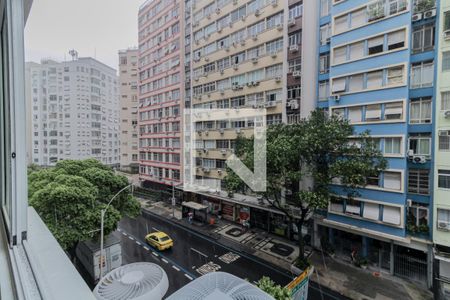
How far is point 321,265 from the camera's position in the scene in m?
5.33

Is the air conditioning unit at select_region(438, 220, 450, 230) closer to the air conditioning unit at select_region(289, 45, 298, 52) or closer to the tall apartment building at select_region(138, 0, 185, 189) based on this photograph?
the air conditioning unit at select_region(289, 45, 298, 52)

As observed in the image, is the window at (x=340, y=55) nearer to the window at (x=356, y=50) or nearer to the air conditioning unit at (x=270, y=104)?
the window at (x=356, y=50)

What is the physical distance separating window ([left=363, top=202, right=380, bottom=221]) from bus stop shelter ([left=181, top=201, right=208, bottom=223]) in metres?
4.53

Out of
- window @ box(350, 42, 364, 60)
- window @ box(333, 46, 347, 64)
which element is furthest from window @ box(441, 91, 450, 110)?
window @ box(333, 46, 347, 64)

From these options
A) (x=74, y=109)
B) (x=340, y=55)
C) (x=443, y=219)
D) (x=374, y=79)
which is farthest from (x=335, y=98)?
(x=74, y=109)

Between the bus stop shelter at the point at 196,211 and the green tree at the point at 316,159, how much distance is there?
313cm

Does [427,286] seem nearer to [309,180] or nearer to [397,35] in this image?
[309,180]

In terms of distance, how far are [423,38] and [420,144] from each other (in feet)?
6.57

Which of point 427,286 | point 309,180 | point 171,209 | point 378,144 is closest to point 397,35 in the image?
point 378,144

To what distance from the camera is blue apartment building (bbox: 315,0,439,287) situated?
443 centimetres

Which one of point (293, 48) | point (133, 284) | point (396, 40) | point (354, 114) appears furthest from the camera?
point (293, 48)

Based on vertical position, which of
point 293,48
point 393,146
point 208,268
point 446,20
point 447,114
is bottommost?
point 208,268

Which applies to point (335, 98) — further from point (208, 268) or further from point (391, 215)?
point (208, 268)

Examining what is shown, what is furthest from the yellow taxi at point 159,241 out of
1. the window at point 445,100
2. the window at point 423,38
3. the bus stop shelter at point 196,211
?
the window at point 423,38
